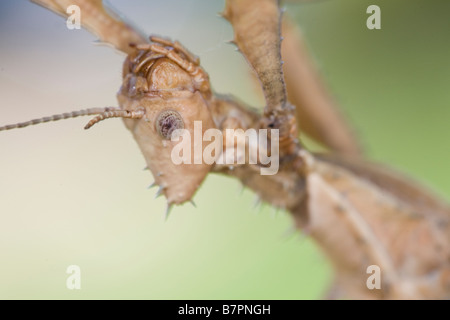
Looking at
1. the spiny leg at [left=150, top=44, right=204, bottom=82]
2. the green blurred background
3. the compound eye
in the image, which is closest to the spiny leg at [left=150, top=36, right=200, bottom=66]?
the spiny leg at [left=150, top=44, right=204, bottom=82]

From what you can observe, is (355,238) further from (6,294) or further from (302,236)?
(6,294)

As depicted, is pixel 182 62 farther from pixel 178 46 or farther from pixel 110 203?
pixel 110 203

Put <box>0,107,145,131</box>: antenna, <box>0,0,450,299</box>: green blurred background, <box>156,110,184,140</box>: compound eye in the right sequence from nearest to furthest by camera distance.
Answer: <box>0,107,145,131</box>: antenna < <box>156,110,184,140</box>: compound eye < <box>0,0,450,299</box>: green blurred background

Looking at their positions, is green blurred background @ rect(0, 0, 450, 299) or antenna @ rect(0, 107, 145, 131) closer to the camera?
antenna @ rect(0, 107, 145, 131)
